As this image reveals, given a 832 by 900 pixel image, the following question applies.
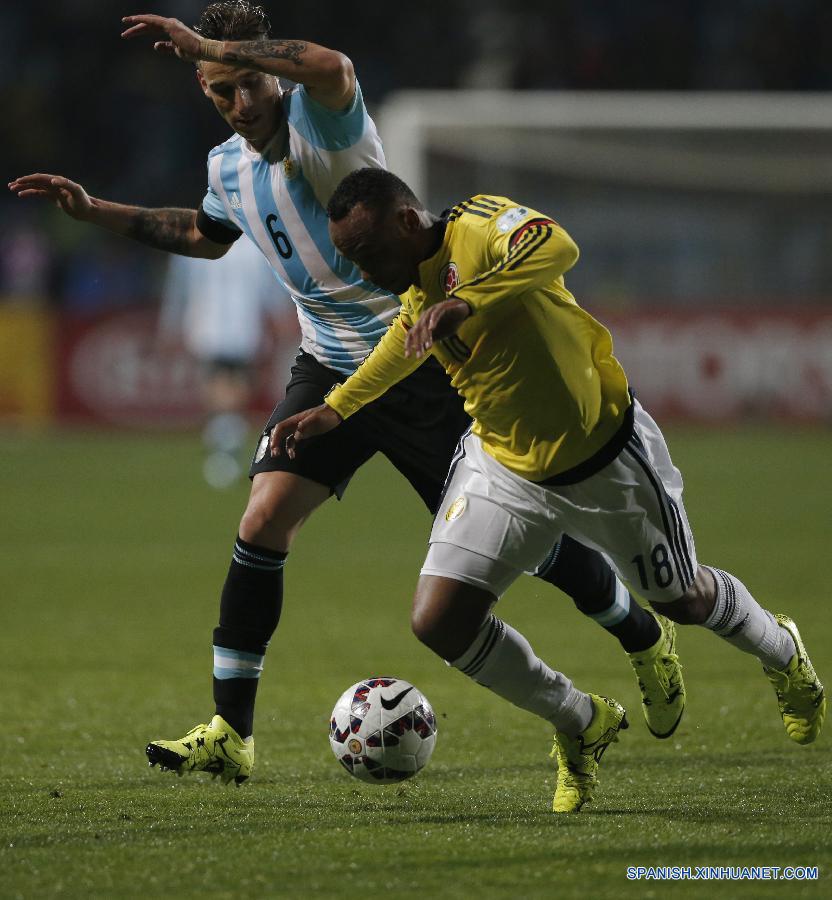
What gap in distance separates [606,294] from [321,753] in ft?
47.9

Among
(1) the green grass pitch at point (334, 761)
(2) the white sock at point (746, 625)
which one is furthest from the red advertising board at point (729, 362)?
(2) the white sock at point (746, 625)

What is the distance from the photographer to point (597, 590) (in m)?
5.03

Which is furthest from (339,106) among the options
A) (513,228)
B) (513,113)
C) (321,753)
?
(513,113)

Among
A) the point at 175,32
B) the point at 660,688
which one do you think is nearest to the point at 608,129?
the point at 660,688

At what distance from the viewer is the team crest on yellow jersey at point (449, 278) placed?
4219 mm

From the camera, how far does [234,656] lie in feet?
16.7

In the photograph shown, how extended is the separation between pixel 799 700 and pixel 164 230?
268 cm

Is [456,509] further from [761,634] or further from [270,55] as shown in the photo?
[270,55]

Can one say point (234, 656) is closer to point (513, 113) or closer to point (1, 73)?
point (513, 113)

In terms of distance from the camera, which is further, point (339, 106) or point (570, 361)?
point (339, 106)

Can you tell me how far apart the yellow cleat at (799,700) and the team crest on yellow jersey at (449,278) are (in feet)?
5.39

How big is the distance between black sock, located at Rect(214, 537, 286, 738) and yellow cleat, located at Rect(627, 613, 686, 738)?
1.20m

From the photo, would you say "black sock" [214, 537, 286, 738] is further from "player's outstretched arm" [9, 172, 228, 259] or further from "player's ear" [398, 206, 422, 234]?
"player's ear" [398, 206, 422, 234]

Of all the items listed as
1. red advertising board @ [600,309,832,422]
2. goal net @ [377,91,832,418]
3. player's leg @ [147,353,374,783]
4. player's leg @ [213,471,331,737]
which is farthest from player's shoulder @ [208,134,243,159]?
red advertising board @ [600,309,832,422]
